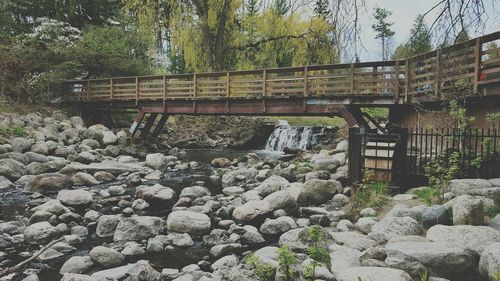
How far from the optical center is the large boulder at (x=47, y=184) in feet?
29.8

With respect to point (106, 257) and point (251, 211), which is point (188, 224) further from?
point (106, 257)

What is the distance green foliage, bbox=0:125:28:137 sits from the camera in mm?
13633

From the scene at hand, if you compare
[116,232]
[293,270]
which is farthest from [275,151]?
[293,270]

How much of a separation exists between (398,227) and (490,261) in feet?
5.46

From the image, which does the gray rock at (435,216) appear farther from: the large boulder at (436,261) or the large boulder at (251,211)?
the large boulder at (251,211)

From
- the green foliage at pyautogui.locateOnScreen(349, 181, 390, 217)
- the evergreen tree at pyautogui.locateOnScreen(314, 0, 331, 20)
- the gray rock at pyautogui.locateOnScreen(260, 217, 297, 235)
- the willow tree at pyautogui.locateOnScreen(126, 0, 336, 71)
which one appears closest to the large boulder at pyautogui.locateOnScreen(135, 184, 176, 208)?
the gray rock at pyautogui.locateOnScreen(260, 217, 297, 235)

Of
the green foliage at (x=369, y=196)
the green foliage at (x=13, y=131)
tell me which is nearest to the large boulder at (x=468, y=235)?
the green foliage at (x=369, y=196)

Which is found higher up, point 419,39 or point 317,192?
point 419,39

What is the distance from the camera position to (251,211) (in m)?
6.82

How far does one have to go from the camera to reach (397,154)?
303 inches

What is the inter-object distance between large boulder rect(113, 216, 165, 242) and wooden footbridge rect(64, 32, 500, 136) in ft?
14.4

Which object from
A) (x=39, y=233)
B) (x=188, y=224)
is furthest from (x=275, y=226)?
(x=39, y=233)

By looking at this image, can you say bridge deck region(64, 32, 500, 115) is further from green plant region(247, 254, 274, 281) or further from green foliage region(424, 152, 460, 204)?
green plant region(247, 254, 274, 281)

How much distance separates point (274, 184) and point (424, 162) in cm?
312
